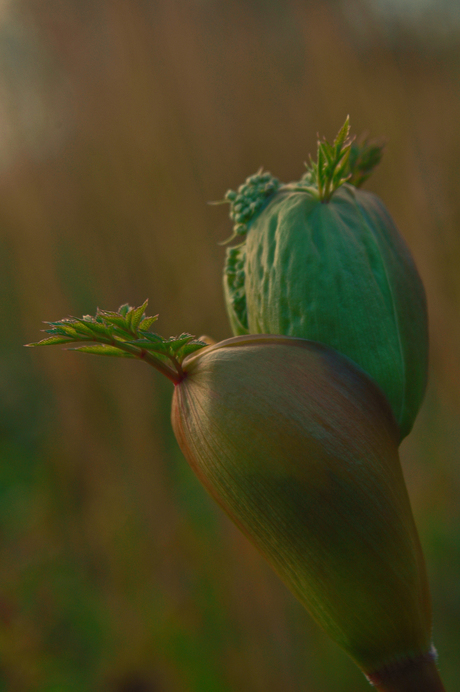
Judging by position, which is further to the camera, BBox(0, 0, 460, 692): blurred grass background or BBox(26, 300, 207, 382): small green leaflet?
BBox(0, 0, 460, 692): blurred grass background

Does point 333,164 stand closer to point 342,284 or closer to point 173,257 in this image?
point 342,284

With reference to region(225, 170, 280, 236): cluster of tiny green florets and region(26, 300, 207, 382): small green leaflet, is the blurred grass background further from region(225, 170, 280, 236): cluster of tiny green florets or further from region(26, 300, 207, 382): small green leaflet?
region(26, 300, 207, 382): small green leaflet

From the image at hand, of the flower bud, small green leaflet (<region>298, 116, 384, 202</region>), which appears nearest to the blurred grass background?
small green leaflet (<region>298, 116, 384, 202</region>)

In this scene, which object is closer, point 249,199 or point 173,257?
point 249,199

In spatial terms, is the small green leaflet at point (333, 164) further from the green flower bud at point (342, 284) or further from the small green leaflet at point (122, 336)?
the small green leaflet at point (122, 336)

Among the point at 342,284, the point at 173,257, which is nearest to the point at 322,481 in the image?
the point at 342,284
